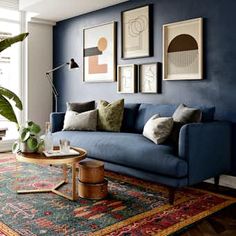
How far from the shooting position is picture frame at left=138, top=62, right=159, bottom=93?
4.37m

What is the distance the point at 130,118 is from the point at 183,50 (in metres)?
1.08

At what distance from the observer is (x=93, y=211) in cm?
271

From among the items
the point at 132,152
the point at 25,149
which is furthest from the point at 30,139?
the point at 132,152

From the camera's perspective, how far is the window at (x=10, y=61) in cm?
568

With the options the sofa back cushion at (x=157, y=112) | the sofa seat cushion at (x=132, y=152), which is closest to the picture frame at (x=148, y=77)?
the sofa back cushion at (x=157, y=112)

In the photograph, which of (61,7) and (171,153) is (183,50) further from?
(61,7)

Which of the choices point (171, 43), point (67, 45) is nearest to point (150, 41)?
point (171, 43)

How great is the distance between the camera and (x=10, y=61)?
5.80 metres

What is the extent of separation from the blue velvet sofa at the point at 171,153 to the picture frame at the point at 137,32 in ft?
3.14

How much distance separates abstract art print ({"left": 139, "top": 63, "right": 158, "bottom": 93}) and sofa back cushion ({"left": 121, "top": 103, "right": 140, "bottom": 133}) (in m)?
0.29

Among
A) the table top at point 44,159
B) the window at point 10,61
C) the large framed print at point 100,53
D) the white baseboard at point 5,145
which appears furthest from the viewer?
the window at point 10,61

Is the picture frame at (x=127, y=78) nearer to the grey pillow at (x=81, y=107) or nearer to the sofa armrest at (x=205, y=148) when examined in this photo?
the grey pillow at (x=81, y=107)

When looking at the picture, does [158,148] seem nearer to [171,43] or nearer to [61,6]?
[171,43]

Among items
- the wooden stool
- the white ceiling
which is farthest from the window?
the wooden stool
